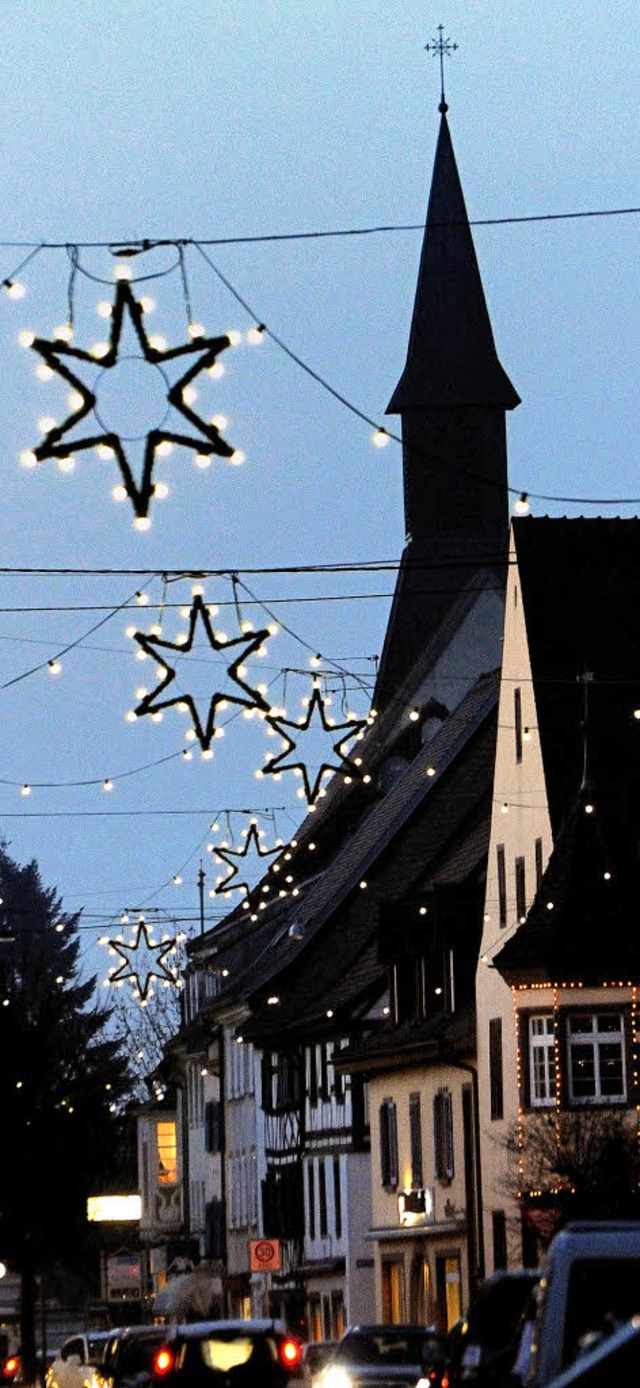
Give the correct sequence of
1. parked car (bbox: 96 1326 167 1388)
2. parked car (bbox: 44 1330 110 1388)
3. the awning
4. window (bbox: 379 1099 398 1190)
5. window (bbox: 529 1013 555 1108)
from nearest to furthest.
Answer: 1. parked car (bbox: 96 1326 167 1388)
2. parked car (bbox: 44 1330 110 1388)
3. window (bbox: 529 1013 555 1108)
4. window (bbox: 379 1099 398 1190)
5. the awning

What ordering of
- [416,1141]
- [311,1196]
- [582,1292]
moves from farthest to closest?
[311,1196]
[416,1141]
[582,1292]

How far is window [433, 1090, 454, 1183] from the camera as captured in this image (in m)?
53.3

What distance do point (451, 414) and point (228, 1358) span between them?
71.4 m

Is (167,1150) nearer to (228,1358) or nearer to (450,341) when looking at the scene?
(450,341)

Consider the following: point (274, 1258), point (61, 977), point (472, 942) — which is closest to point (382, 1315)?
point (274, 1258)

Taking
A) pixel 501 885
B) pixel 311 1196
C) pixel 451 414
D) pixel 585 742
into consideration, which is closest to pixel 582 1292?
pixel 585 742

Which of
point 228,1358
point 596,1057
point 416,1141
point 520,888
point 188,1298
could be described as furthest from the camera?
point 188,1298

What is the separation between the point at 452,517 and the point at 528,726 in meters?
44.0

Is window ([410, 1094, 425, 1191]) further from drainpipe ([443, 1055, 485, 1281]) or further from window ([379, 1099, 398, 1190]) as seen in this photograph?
drainpipe ([443, 1055, 485, 1281])

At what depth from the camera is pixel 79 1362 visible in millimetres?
43688

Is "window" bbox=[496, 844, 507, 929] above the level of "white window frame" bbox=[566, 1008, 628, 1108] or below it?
above

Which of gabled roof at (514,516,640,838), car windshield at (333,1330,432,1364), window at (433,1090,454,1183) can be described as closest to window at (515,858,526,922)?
gabled roof at (514,516,640,838)

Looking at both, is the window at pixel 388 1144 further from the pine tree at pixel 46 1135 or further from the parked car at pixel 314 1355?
the pine tree at pixel 46 1135

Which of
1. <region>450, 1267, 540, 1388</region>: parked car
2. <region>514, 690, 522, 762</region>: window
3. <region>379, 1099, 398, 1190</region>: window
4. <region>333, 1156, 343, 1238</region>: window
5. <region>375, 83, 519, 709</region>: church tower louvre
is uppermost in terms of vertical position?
<region>375, 83, 519, 709</region>: church tower louvre
